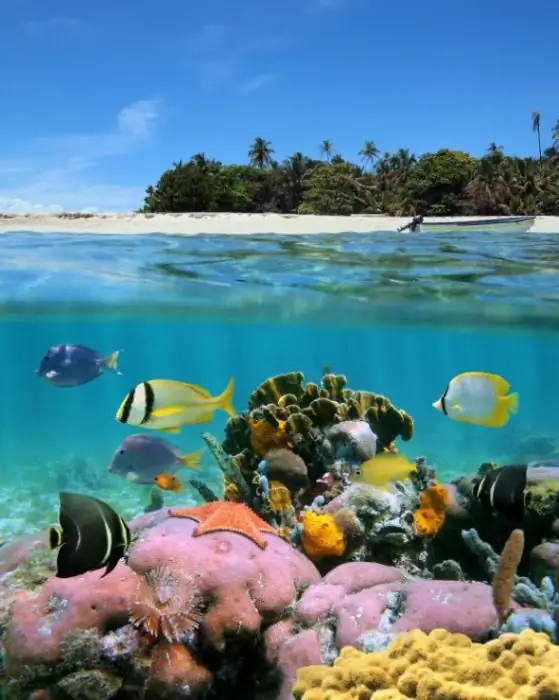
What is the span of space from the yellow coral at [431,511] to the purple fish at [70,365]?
3.86m

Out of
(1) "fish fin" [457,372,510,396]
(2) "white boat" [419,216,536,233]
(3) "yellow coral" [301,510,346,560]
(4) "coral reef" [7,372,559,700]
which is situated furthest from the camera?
(2) "white boat" [419,216,536,233]

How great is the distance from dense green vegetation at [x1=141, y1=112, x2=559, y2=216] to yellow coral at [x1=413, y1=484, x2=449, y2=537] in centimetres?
3851

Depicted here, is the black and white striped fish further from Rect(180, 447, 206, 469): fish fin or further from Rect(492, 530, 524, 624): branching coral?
Rect(180, 447, 206, 469): fish fin

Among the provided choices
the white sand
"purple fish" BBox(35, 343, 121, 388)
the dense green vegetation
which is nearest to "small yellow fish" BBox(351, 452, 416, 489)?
"purple fish" BBox(35, 343, 121, 388)

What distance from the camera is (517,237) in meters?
17.3

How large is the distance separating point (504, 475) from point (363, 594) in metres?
1.39

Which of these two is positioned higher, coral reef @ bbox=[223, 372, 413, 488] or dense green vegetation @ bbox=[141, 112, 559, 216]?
dense green vegetation @ bbox=[141, 112, 559, 216]

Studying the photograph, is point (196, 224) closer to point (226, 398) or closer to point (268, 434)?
point (268, 434)

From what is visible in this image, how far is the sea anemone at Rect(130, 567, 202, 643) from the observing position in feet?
16.8

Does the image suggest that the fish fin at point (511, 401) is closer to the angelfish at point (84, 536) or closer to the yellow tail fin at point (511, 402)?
the yellow tail fin at point (511, 402)

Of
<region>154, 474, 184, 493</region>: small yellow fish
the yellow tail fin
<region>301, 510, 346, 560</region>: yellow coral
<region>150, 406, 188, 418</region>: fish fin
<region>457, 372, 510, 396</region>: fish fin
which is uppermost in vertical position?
<region>150, 406, 188, 418</region>: fish fin

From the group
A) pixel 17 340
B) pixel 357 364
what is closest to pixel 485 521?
pixel 17 340

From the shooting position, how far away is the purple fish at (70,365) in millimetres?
8398

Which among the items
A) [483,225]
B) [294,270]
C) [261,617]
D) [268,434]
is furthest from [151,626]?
[483,225]
